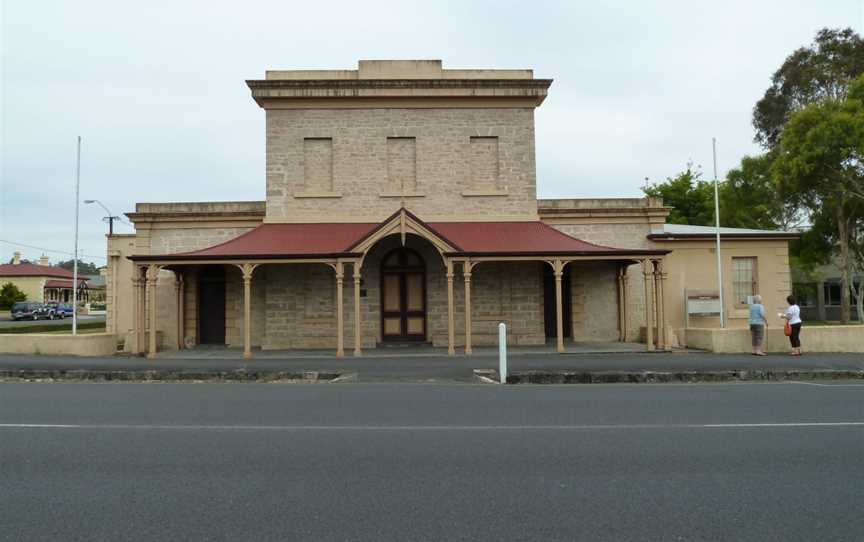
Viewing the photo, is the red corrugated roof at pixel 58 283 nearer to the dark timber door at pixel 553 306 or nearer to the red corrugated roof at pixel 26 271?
the red corrugated roof at pixel 26 271

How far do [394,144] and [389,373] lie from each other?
913 centimetres

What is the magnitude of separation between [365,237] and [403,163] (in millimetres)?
4032

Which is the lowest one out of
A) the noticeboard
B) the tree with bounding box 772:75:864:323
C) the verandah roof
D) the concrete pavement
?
the concrete pavement

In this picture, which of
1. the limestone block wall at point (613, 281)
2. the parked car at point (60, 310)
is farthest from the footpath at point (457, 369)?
the parked car at point (60, 310)

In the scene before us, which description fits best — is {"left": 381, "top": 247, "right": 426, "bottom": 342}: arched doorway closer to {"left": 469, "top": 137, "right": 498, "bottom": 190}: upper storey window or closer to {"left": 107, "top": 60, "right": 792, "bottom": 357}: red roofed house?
{"left": 107, "top": 60, "right": 792, "bottom": 357}: red roofed house

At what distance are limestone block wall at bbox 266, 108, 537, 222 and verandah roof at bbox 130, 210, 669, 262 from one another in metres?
0.56

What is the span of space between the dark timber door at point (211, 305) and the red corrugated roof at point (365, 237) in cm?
208

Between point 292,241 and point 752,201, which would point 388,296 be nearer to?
point 292,241

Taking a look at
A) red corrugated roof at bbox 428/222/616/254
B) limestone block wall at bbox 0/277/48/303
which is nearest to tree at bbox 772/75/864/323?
red corrugated roof at bbox 428/222/616/254

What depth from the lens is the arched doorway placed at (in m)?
19.5

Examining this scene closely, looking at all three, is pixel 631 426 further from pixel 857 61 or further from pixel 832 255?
pixel 832 255

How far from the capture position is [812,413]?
8.29 metres

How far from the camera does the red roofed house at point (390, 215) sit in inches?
762

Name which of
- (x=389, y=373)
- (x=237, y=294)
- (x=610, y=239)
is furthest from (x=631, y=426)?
(x=237, y=294)
